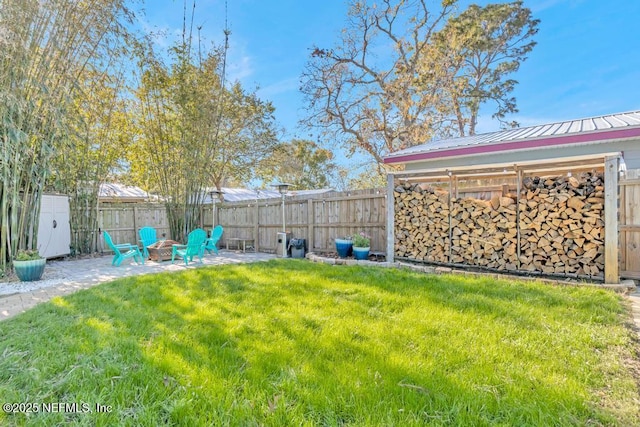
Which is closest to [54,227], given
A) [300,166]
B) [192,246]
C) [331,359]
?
[192,246]

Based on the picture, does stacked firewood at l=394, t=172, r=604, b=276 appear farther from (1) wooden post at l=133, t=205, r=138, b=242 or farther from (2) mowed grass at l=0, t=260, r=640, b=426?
(1) wooden post at l=133, t=205, r=138, b=242

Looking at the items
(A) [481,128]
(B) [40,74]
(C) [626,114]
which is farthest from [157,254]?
(A) [481,128]

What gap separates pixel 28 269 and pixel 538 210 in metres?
7.92

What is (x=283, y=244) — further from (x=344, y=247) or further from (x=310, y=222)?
(x=344, y=247)

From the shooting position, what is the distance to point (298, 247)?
7262 mm

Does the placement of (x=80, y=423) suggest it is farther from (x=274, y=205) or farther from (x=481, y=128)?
(x=481, y=128)

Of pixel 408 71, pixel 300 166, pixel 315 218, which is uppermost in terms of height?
pixel 408 71

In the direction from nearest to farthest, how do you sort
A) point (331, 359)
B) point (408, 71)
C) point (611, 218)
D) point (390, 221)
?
1. point (331, 359)
2. point (611, 218)
3. point (390, 221)
4. point (408, 71)

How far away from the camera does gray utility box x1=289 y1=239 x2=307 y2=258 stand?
23.8 feet

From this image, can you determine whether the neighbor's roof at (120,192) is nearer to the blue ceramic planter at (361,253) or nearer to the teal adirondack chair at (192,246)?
the teal adirondack chair at (192,246)

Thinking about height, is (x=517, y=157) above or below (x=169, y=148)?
below

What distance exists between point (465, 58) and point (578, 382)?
42.6ft

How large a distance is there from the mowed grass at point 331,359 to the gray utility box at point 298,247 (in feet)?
12.1

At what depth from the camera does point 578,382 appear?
1.75 meters
